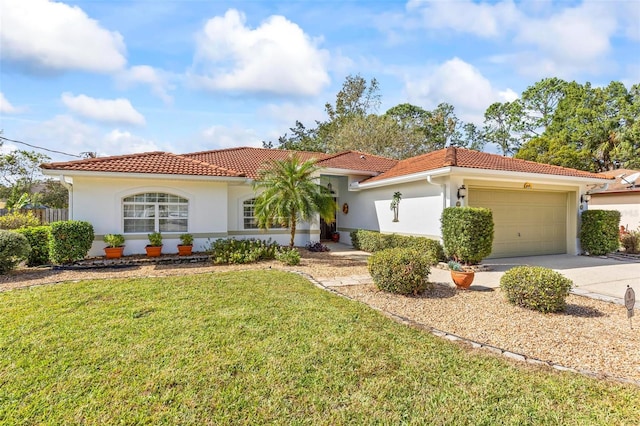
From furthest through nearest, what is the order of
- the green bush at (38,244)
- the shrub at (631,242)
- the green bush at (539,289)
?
the shrub at (631,242), the green bush at (38,244), the green bush at (539,289)

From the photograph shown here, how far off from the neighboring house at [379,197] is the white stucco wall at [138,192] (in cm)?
3

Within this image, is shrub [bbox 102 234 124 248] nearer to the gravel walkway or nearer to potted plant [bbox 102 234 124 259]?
potted plant [bbox 102 234 124 259]

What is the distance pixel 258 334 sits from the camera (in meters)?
5.10

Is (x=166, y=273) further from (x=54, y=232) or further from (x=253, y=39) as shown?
(x=253, y=39)

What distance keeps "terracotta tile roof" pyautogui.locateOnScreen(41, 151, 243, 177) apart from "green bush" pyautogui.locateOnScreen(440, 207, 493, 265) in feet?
28.8

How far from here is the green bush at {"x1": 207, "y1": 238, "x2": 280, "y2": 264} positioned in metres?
11.8

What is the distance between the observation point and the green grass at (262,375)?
3221 mm

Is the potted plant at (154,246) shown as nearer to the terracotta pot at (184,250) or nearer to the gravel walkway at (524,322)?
the terracotta pot at (184,250)

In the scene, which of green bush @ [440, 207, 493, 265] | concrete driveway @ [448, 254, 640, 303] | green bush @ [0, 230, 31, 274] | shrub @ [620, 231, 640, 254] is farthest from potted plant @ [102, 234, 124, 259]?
shrub @ [620, 231, 640, 254]

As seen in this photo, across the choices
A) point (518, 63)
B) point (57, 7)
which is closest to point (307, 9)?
point (57, 7)

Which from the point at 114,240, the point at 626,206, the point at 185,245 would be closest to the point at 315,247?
the point at 185,245

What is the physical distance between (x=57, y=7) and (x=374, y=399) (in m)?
12.9

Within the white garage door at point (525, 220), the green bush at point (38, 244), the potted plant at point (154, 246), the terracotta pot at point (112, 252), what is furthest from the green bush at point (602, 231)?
the green bush at point (38, 244)

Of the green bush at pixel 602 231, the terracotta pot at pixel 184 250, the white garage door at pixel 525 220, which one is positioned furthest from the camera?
the green bush at pixel 602 231
